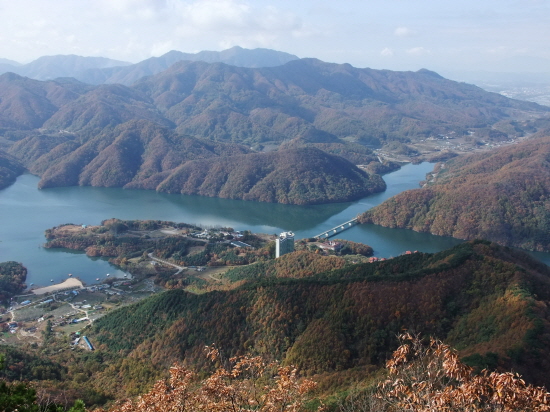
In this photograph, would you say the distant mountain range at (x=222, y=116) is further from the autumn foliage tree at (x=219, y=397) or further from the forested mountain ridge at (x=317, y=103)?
the autumn foliage tree at (x=219, y=397)

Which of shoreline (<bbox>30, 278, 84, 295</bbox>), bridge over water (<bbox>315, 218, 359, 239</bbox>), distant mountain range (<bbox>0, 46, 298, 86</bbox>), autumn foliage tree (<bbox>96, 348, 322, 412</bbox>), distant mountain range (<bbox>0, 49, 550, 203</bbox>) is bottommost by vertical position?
shoreline (<bbox>30, 278, 84, 295</bbox>)

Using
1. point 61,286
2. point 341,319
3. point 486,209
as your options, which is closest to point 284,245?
point 61,286

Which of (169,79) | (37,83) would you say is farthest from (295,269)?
(169,79)

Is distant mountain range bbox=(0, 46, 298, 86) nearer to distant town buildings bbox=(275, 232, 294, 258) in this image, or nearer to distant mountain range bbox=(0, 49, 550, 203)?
distant mountain range bbox=(0, 49, 550, 203)

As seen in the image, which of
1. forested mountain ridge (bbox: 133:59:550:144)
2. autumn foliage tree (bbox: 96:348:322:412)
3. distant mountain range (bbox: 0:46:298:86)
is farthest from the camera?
distant mountain range (bbox: 0:46:298:86)

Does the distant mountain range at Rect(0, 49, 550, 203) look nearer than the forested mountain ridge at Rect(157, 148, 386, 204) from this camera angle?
No

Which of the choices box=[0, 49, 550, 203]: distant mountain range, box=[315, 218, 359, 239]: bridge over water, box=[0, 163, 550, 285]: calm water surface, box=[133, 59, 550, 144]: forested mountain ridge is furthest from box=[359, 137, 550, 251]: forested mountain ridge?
box=[133, 59, 550, 144]: forested mountain ridge
